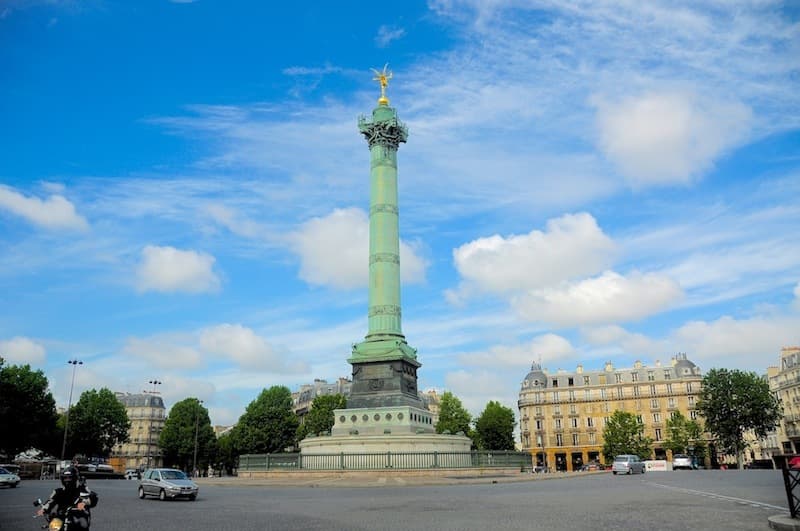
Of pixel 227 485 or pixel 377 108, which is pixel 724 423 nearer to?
pixel 377 108

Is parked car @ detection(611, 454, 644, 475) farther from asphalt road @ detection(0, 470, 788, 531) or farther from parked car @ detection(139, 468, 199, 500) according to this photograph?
parked car @ detection(139, 468, 199, 500)

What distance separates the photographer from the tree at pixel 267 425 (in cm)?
7862

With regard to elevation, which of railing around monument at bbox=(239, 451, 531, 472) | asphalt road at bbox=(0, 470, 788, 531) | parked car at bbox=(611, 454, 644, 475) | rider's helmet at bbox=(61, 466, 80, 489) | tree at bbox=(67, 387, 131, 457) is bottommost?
parked car at bbox=(611, 454, 644, 475)

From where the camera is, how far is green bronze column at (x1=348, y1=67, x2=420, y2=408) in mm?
42812

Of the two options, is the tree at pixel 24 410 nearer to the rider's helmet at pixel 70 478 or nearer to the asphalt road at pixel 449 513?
the asphalt road at pixel 449 513

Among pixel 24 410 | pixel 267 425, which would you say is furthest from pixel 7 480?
pixel 267 425

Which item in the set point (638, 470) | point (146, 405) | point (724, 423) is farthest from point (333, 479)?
point (146, 405)

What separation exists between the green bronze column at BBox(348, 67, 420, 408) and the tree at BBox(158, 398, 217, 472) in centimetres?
5139

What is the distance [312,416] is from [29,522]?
6342 cm

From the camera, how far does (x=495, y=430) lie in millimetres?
87500

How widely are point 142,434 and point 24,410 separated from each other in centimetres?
6415

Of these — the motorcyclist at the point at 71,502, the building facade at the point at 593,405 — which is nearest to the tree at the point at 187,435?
the building facade at the point at 593,405

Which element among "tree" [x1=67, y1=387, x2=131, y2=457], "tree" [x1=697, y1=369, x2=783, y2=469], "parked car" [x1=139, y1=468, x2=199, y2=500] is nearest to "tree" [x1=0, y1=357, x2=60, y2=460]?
"tree" [x1=67, y1=387, x2=131, y2=457]

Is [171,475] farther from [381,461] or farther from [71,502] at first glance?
[71,502]
